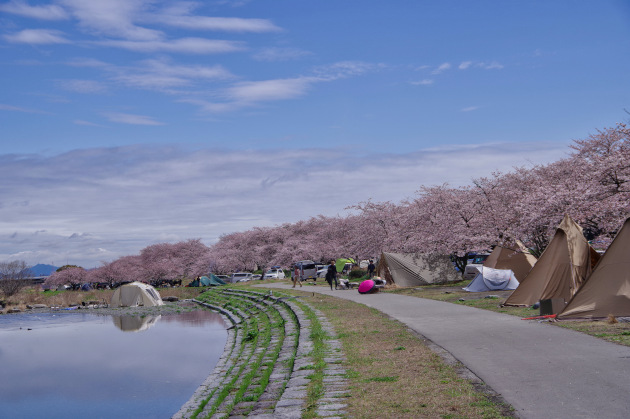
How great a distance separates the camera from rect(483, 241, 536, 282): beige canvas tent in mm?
30422

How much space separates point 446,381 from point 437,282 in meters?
31.1

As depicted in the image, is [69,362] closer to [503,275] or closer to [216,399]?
[216,399]

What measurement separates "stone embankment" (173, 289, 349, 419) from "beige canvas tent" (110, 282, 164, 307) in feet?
79.2

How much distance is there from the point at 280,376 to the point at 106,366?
10.9 m

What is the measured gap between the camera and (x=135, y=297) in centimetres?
4759

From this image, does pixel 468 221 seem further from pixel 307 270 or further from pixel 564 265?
pixel 307 270

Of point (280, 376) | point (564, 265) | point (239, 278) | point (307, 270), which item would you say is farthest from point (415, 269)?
point (239, 278)

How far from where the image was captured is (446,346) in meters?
11.8

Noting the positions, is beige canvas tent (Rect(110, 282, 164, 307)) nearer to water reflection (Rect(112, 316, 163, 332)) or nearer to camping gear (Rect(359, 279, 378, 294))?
water reflection (Rect(112, 316, 163, 332))

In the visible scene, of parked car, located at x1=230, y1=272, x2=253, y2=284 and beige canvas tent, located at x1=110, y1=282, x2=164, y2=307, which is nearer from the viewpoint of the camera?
beige canvas tent, located at x1=110, y1=282, x2=164, y2=307

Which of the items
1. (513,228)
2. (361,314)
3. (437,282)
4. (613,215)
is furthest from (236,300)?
(613,215)

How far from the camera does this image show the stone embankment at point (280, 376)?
27.2 feet

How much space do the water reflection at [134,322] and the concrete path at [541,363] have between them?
68.4ft

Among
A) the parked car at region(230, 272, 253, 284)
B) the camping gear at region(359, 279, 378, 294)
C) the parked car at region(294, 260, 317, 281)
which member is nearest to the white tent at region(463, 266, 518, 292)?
the camping gear at region(359, 279, 378, 294)
